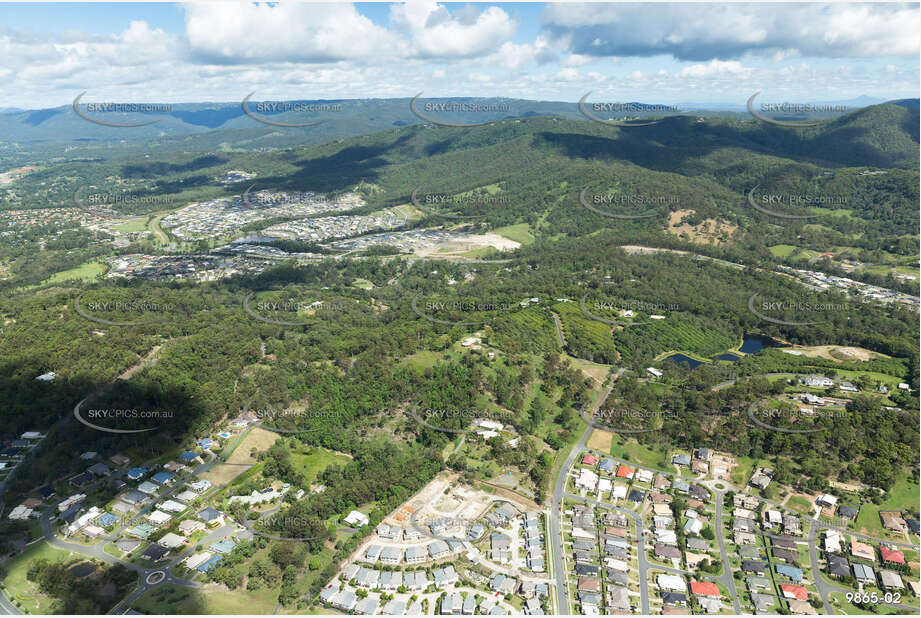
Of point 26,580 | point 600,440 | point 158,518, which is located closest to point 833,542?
point 600,440

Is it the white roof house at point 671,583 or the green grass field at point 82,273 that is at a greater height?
the green grass field at point 82,273

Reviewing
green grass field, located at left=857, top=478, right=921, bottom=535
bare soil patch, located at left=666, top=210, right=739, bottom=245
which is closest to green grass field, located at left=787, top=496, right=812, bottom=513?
green grass field, located at left=857, top=478, right=921, bottom=535

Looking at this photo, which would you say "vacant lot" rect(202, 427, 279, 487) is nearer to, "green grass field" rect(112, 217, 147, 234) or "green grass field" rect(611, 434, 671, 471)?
"green grass field" rect(611, 434, 671, 471)

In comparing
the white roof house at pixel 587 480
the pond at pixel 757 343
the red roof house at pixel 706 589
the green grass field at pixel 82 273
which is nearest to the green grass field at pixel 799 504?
the red roof house at pixel 706 589

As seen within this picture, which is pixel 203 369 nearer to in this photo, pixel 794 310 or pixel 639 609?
pixel 639 609

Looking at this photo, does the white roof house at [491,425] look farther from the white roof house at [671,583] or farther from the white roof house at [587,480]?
the white roof house at [671,583]

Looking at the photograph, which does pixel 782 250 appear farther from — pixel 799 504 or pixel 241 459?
pixel 241 459
